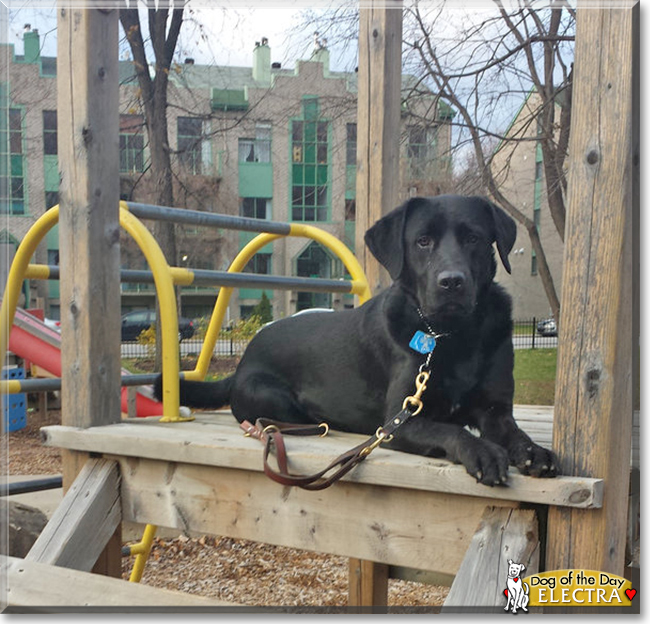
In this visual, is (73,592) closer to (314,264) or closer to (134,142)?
(134,142)

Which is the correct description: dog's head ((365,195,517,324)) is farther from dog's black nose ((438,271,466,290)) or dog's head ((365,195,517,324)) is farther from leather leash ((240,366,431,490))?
leather leash ((240,366,431,490))

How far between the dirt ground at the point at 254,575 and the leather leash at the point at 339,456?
7.39ft

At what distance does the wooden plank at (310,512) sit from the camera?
2090 mm

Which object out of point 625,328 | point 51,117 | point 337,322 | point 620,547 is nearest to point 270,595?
point 337,322

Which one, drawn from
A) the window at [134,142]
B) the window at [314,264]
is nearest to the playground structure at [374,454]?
the window at [134,142]

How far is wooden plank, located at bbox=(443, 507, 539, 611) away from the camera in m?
1.79

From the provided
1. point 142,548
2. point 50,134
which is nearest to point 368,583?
point 142,548

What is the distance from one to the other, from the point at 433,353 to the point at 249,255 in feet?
6.37

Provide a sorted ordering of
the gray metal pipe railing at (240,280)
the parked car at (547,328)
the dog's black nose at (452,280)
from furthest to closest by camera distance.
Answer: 1. the parked car at (547,328)
2. the gray metal pipe railing at (240,280)
3. the dog's black nose at (452,280)

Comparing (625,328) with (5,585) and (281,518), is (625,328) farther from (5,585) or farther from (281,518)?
(5,585)

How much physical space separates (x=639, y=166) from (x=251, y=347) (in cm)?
173

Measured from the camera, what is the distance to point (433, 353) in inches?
92.8

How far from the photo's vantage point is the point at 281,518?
235 centimetres

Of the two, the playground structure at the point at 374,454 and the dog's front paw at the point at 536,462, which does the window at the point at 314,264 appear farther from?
the dog's front paw at the point at 536,462
